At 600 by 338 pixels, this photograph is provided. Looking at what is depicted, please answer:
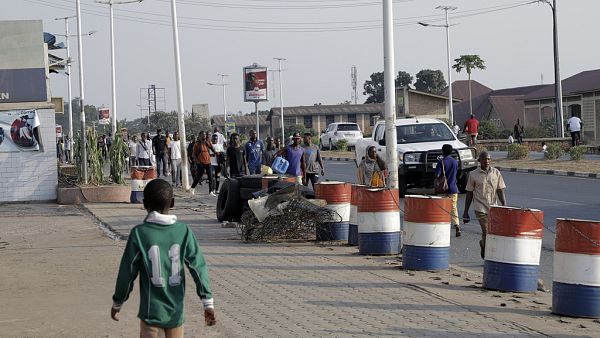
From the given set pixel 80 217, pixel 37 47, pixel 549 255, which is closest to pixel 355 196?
pixel 549 255

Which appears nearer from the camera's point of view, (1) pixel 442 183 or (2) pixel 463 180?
(1) pixel 442 183

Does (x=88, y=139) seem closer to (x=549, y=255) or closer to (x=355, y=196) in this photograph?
(x=355, y=196)

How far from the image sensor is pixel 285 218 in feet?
51.1

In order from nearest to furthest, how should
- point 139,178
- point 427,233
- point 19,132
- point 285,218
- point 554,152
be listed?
point 427,233 < point 285,218 < point 139,178 < point 19,132 < point 554,152

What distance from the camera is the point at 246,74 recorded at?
41.3 m

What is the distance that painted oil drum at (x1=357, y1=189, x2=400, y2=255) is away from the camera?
45.0ft

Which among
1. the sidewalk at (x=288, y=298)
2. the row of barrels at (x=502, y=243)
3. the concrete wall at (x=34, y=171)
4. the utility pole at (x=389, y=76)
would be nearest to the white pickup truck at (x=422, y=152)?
the utility pole at (x=389, y=76)

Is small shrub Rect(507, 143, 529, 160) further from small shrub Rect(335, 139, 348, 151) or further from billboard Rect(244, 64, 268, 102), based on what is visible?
small shrub Rect(335, 139, 348, 151)

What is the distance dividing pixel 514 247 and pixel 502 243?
0.45 feet

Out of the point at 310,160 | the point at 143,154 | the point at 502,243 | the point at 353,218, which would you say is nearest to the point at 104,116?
the point at 143,154

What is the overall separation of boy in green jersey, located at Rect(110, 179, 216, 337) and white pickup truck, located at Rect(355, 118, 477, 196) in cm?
1781

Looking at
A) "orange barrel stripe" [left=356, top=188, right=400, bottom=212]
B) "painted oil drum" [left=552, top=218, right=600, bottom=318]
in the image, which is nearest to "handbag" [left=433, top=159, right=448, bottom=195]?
"orange barrel stripe" [left=356, top=188, right=400, bottom=212]

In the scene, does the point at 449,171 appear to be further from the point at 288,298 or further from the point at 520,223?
the point at 288,298

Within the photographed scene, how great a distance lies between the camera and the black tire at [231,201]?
736 inches
